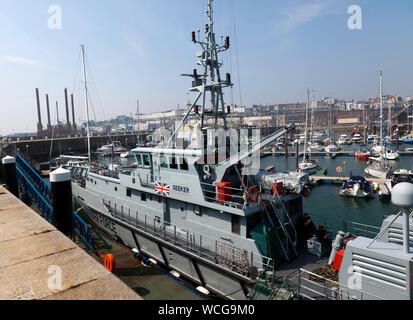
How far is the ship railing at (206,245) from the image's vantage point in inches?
361

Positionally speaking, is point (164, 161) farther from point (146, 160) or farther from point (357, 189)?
point (357, 189)

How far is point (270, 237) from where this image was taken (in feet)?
31.1

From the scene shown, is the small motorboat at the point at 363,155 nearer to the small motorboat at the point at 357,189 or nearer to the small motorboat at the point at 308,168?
the small motorboat at the point at 308,168

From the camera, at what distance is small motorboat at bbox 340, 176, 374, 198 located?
27.0 m

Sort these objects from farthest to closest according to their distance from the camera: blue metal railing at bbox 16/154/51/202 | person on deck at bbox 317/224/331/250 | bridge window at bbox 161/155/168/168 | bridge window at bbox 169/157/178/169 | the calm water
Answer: the calm water
blue metal railing at bbox 16/154/51/202
bridge window at bbox 161/155/168/168
bridge window at bbox 169/157/178/169
person on deck at bbox 317/224/331/250

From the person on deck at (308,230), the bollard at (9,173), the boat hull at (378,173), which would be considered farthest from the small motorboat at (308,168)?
the bollard at (9,173)

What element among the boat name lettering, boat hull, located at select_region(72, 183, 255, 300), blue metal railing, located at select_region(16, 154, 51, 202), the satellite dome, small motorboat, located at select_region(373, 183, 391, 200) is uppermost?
the satellite dome

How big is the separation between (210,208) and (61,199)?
5518 millimetres

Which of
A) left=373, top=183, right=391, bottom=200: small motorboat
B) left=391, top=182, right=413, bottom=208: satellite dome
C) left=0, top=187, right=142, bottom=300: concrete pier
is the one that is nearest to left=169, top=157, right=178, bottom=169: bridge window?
left=0, top=187, right=142, bottom=300: concrete pier

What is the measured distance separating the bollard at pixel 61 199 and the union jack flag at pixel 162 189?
4117 millimetres

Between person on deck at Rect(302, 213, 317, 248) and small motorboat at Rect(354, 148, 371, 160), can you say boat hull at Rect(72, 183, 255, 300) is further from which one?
small motorboat at Rect(354, 148, 371, 160)

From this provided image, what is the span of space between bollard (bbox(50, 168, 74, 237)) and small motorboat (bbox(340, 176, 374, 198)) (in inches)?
1082

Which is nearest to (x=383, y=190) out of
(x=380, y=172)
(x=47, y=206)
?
(x=380, y=172)
